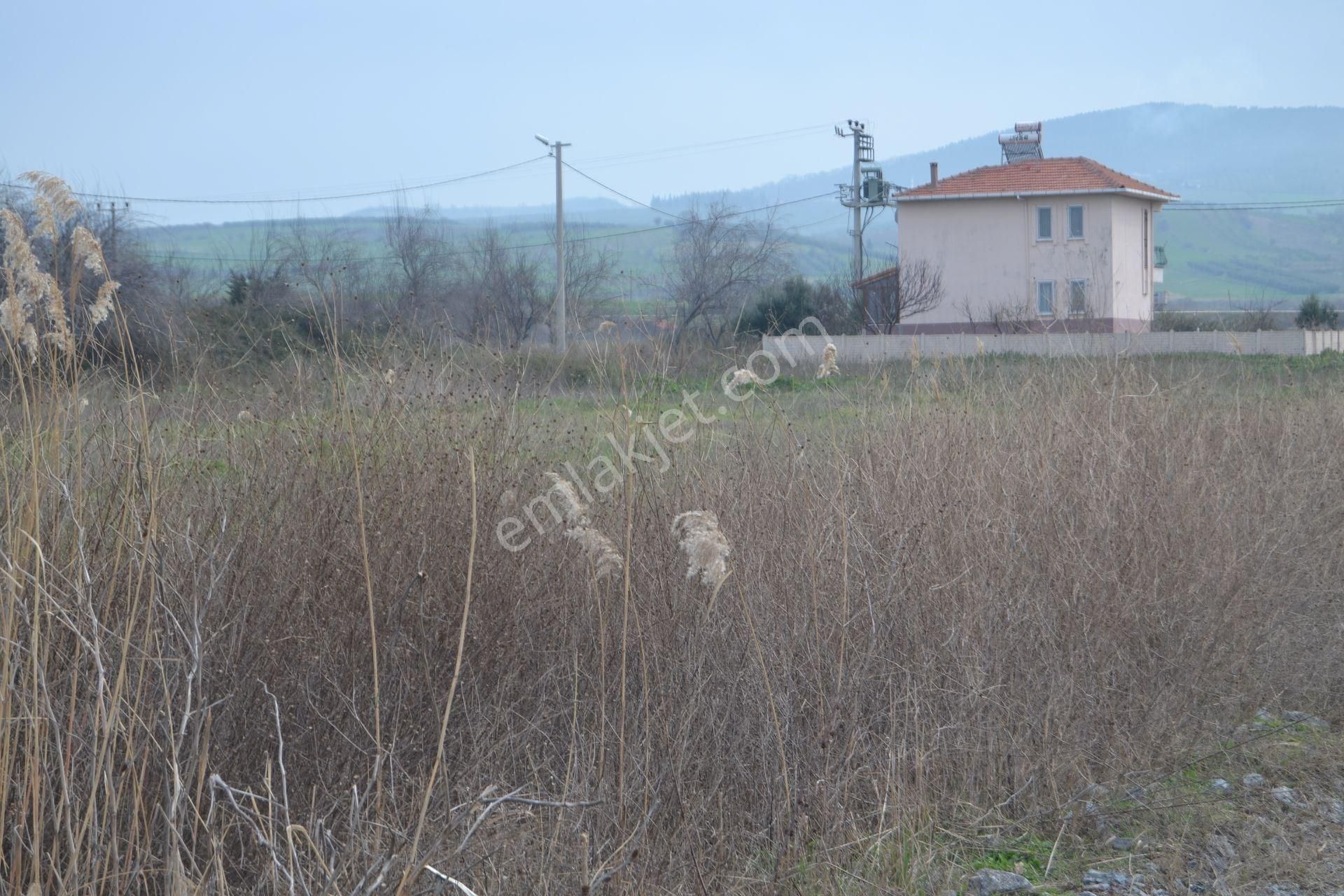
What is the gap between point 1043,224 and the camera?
122 ft

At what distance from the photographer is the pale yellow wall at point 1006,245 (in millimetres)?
36281

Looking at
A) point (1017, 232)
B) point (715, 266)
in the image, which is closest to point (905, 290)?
point (1017, 232)

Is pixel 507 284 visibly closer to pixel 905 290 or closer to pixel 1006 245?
pixel 905 290

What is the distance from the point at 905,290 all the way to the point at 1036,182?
246 inches

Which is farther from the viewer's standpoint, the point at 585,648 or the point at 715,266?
the point at 715,266

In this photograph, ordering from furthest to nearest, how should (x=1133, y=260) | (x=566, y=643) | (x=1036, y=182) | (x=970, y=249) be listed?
(x=970, y=249)
(x=1036, y=182)
(x=1133, y=260)
(x=566, y=643)

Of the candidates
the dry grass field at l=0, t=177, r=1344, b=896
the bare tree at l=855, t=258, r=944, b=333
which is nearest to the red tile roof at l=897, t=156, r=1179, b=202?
the bare tree at l=855, t=258, r=944, b=333

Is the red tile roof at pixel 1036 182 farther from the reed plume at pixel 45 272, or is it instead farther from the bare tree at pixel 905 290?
the reed plume at pixel 45 272

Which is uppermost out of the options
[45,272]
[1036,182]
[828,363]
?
[1036,182]

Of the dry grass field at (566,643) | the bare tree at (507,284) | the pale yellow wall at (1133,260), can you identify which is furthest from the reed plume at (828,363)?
the pale yellow wall at (1133,260)

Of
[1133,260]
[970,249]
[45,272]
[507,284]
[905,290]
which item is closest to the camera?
[45,272]

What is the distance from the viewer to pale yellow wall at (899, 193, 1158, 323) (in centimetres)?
3628

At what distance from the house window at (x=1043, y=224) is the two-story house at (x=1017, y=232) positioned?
0.02m

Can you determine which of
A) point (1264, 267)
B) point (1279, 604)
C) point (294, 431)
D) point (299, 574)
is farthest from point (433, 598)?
point (1264, 267)
